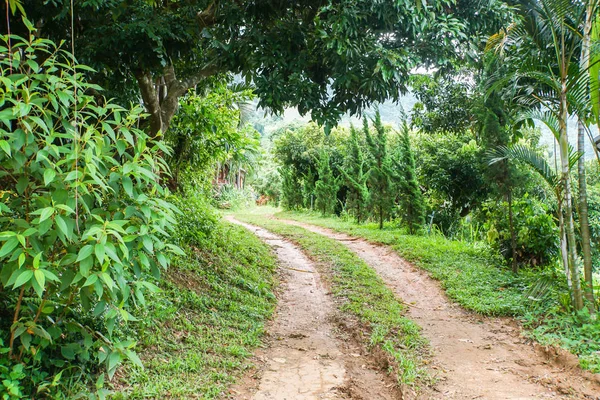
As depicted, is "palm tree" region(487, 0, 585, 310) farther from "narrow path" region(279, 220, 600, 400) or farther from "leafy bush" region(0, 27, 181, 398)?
"leafy bush" region(0, 27, 181, 398)

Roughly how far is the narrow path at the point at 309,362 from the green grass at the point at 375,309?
0.24m

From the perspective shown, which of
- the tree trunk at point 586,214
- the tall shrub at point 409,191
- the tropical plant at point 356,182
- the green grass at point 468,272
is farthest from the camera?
the tropical plant at point 356,182

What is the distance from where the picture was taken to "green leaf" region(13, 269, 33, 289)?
222cm

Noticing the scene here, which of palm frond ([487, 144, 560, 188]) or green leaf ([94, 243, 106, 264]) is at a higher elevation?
palm frond ([487, 144, 560, 188])

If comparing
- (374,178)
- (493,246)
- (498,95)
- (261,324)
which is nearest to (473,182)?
(374,178)

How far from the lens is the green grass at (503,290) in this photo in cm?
456

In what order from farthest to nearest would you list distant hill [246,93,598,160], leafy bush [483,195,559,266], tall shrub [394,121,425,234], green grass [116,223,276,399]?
tall shrub [394,121,425,234] < leafy bush [483,195,559,266] < distant hill [246,93,598,160] < green grass [116,223,276,399]

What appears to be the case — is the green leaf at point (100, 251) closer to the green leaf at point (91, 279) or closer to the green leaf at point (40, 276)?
the green leaf at point (91, 279)

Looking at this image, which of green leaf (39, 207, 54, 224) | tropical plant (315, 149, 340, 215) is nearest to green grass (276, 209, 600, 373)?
green leaf (39, 207, 54, 224)

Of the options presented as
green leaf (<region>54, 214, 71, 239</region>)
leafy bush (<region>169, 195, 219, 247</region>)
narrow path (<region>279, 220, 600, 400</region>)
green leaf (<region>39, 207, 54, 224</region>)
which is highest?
green leaf (<region>39, 207, 54, 224</region>)

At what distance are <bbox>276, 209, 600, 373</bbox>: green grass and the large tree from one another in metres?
3.20

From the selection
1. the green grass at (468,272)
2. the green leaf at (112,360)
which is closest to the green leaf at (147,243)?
the green leaf at (112,360)

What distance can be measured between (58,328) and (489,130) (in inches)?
276

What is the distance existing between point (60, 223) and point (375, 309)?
182 inches
